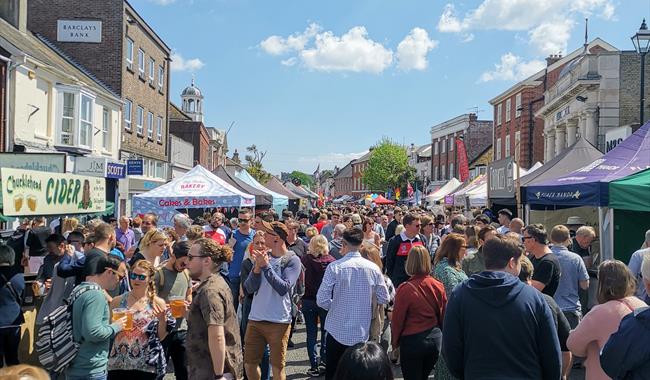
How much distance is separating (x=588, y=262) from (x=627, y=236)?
1542 millimetres

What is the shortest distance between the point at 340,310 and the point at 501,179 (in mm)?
10069

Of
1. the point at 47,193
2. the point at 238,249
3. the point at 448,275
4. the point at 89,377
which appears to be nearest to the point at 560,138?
the point at 238,249

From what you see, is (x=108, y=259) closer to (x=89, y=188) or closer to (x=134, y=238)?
(x=89, y=188)

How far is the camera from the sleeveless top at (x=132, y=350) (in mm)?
4258

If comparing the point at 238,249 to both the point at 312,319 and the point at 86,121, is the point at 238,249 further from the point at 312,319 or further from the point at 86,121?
the point at 86,121

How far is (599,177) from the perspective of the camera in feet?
30.2

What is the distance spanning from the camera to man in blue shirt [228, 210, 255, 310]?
8.41 meters

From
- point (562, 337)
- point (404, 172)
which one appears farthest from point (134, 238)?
point (404, 172)

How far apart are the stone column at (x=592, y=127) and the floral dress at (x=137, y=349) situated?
78.9 feet

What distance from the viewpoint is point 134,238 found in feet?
37.1

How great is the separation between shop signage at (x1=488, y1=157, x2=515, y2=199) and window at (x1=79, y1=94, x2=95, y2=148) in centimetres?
1379

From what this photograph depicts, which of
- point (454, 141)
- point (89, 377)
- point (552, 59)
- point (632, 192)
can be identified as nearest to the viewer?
point (89, 377)

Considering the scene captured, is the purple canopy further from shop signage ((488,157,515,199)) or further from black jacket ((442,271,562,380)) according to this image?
black jacket ((442,271,562,380))

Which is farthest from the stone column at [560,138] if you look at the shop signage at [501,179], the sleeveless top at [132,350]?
the sleeveless top at [132,350]
